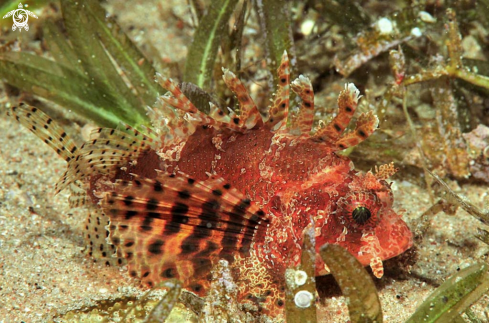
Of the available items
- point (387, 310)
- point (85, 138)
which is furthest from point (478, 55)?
point (85, 138)

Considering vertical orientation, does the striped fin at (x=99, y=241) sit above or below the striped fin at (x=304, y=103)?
above

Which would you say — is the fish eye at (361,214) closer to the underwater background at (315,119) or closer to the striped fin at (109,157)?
the underwater background at (315,119)

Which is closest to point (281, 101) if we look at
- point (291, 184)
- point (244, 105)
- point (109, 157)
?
point (244, 105)

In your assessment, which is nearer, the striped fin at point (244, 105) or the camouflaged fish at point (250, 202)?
the camouflaged fish at point (250, 202)

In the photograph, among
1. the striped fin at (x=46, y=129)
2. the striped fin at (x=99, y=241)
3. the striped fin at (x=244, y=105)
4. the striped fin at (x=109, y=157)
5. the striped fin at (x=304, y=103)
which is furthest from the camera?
the striped fin at (x=46, y=129)

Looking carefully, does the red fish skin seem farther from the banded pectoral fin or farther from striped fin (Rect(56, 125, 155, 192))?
striped fin (Rect(56, 125, 155, 192))

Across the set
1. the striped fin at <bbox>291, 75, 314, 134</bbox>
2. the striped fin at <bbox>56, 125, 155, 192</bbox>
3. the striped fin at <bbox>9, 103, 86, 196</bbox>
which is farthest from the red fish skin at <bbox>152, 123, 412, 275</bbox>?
the striped fin at <bbox>9, 103, 86, 196</bbox>

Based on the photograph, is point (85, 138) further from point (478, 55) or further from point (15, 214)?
point (478, 55)

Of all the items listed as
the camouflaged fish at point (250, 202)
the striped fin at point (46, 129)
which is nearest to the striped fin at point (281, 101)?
the camouflaged fish at point (250, 202)
